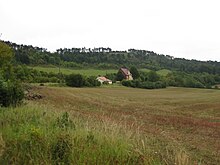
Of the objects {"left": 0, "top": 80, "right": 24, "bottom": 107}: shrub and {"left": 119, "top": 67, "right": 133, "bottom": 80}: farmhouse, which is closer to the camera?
{"left": 0, "top": 80, "right": 24, "bottom": 107}: shrub

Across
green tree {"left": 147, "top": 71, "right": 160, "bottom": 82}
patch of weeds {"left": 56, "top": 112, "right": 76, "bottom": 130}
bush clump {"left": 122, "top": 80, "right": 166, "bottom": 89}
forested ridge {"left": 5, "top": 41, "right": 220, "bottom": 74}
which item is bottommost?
bush clump {"left": 122, "top": 80, "right": 166, "bottom": 89}

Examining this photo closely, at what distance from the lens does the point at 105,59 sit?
161500 millimetres

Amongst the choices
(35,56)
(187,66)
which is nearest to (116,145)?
(35,56)

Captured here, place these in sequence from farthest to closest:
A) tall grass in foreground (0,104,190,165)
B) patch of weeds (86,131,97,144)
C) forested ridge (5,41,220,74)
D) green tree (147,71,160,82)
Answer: forested ridge (5,41,220,74)
green tree (147,71,160,82)
patch of weeds (86,131,97,144)
tall grass in foreground (0,104,190,165)

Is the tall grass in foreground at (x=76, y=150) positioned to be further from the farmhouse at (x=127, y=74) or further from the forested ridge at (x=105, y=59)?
the forested ridge at (x=105, y=59)

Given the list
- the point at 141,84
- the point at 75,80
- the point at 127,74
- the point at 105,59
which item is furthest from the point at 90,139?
the point at 105,59

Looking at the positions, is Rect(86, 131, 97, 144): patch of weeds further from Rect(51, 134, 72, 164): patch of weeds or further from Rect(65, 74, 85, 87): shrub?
Rect(65, 74, 85, 87): shrub

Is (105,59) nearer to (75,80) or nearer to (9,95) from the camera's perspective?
(75,80)

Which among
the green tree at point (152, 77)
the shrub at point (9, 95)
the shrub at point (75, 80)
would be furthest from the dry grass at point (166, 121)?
the green tree at point (152, 77)

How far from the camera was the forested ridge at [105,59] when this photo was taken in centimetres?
12850

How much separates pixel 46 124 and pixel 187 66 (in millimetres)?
153226

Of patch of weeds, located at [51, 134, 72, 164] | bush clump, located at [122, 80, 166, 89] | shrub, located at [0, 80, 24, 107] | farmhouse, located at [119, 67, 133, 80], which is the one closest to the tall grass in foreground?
patch of weeds, located at [51, 134, 72, 164]

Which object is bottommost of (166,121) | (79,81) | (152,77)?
(79,81)

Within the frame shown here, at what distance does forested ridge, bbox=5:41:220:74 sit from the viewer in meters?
128
